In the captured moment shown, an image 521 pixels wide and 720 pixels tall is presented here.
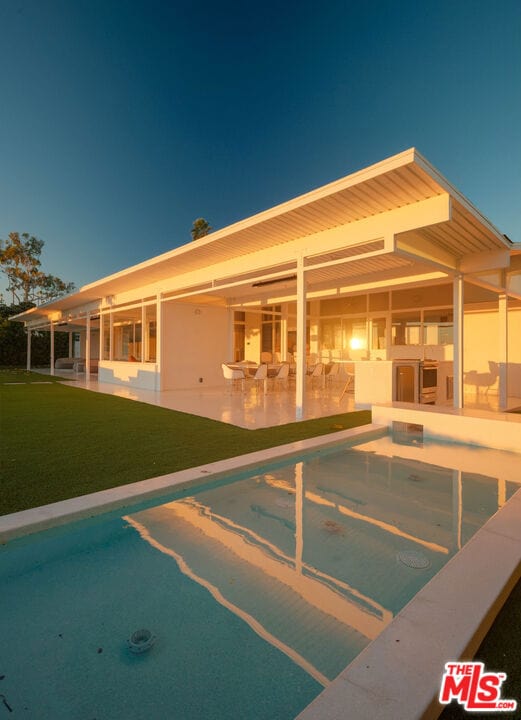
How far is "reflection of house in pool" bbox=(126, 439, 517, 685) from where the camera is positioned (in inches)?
74.2

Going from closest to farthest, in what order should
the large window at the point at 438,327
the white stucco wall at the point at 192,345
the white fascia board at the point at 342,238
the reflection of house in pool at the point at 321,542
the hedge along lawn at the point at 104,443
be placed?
the reflection of house in pool at the point at 321,542
the hedge along lawn at the point at 104,443
the white fascia board at the point at 342,238
the large window at the point at 438,327
the white stucco wall at the point at 192,345

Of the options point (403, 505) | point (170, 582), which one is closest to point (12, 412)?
point (170, 582)

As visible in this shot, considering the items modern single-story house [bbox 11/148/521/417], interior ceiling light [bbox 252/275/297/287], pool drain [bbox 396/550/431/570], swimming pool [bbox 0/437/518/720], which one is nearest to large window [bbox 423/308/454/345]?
modern single-story house [bbox 11/148/521/417]

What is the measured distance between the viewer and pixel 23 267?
37.2 metres

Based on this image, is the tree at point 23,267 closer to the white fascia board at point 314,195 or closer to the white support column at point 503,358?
the white fascia board at point 314,195

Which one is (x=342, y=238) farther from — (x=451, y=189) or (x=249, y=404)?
(x=249, y=404)

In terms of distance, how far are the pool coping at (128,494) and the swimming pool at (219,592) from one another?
0.08m

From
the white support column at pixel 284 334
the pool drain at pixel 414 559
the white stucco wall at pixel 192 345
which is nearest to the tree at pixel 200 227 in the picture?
the white support column at pixel 284 334

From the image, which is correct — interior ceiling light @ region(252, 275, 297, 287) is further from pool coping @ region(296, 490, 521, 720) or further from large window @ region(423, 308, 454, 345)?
pool coping @ region(296, 490, 521, 720)

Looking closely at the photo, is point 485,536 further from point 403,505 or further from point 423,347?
point 423,347

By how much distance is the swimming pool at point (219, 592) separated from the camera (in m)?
1.50

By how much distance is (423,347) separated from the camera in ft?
38.1

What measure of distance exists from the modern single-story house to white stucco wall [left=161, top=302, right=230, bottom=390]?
0.04m

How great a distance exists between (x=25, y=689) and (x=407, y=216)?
596 cm
